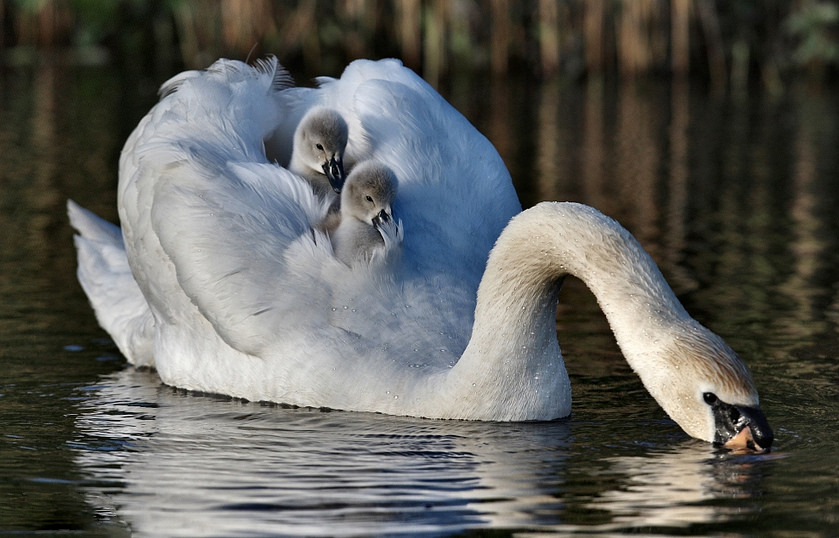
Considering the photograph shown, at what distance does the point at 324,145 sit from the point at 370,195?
51cm

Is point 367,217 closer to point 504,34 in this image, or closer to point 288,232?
point 288,232

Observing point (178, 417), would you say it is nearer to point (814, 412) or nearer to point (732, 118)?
point (814, 412)

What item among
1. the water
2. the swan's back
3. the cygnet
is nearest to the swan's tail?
the water

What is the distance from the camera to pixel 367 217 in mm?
6449

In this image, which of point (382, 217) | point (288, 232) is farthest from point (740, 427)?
point (288, 232)

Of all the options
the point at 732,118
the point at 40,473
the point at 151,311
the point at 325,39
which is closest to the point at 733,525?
the point at 40,473

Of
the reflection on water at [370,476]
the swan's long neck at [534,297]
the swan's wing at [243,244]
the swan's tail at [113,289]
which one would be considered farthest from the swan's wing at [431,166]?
the swan's tail at [113,289]

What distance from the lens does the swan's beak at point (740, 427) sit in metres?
5.14

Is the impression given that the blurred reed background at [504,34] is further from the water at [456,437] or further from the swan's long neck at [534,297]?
the swan's long neck at [534,297]

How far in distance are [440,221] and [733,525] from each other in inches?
97.9

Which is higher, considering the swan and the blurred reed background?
the blurred reed background

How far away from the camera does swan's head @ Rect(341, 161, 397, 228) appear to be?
21.0ft

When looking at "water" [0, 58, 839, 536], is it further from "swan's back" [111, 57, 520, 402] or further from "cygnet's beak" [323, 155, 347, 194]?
"cygnet's beak" [323, 155, 347, 194]

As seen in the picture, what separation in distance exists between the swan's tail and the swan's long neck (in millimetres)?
2108
